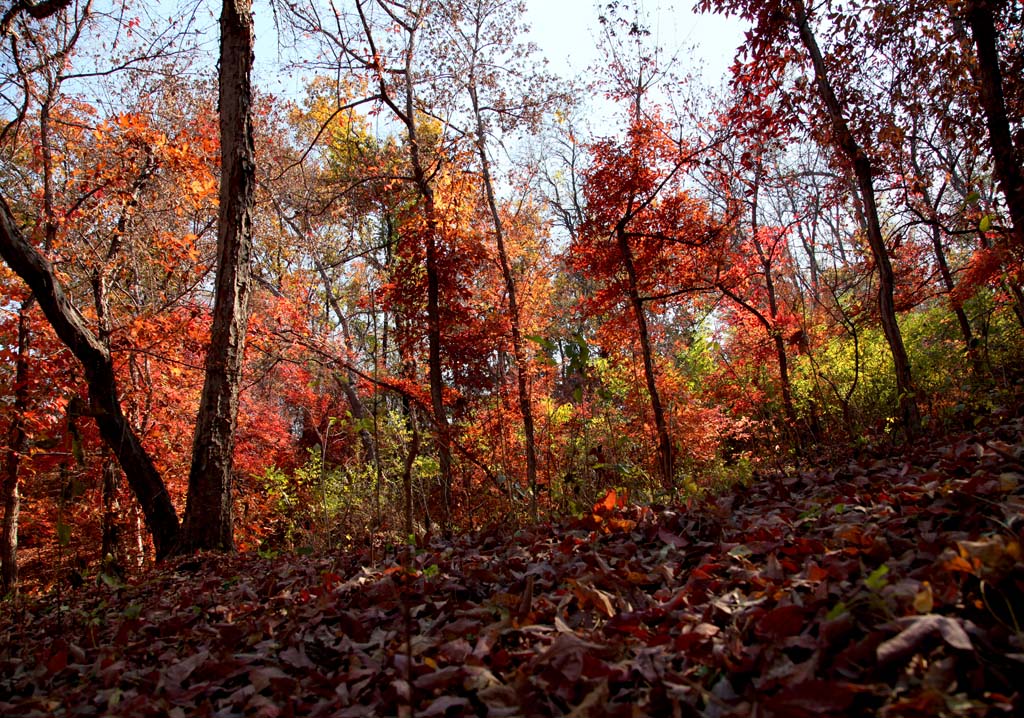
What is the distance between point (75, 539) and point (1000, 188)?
46.1ft

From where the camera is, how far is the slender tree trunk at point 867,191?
5066 millimetres

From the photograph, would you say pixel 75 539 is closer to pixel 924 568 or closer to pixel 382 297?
pixel 382 297

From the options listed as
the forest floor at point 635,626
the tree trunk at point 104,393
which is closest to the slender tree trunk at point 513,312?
the tree trunk at point 104,393

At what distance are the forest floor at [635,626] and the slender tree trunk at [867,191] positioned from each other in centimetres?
192

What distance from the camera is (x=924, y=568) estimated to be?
4.90 ft

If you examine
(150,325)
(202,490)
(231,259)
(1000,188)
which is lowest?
(202,490)

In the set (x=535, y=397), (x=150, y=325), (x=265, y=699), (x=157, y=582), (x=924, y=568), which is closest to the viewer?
(x=924, y=568)

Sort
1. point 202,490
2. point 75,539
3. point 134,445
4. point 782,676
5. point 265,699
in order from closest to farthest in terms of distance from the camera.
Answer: point 782,676
point 265,699
point 202,490
point 134,445
point 75,539

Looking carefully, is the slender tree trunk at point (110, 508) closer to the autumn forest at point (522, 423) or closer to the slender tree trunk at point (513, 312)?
the autumn forest at point (522, 423)

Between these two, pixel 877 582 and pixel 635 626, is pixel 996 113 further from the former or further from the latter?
pixel 635 626

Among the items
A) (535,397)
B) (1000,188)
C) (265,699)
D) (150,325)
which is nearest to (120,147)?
(150,325)

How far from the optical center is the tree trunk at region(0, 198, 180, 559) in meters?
5.23

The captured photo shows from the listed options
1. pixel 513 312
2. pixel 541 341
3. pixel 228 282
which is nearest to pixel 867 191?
pixel 541 341

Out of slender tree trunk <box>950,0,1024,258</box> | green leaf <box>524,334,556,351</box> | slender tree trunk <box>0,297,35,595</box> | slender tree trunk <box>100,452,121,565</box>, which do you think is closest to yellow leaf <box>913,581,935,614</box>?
green leaf <box>524,334,556,351</box>
